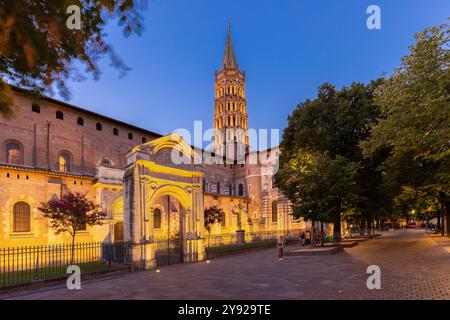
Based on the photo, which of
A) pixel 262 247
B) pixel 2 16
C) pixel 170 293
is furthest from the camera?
pixel 262 247

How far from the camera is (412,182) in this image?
24.6m

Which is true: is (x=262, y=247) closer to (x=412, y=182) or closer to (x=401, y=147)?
(x=412, y=182)

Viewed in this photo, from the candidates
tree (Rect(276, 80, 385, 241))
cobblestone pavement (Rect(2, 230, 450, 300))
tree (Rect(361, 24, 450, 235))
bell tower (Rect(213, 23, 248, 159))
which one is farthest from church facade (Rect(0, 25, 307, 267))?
bell tower (Rect(213, 23, 248, 159))

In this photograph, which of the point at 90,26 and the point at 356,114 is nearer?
the point at 90,26

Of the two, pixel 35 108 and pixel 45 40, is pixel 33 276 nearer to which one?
pixel 45 40

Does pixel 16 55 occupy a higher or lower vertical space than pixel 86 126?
lower

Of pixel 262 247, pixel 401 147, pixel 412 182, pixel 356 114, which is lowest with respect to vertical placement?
pixel 262 247

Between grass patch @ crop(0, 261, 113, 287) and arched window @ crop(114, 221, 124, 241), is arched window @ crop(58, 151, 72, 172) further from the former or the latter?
grass patch @ crop(0, 261, 113, 287)

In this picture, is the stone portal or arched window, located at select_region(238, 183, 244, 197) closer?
the stone portal

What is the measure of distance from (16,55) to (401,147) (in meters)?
18.1

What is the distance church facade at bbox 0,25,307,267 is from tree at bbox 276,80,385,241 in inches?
367

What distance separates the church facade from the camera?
18.4 meters
